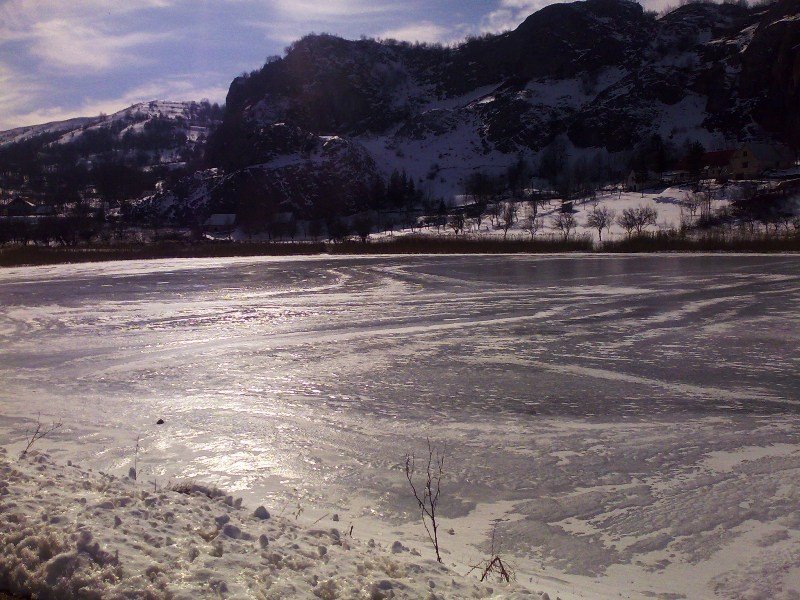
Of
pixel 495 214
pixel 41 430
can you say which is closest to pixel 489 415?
pixel 41 430

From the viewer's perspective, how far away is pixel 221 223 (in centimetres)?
10738

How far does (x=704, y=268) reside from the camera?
25.1m

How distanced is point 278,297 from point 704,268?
17.0 m

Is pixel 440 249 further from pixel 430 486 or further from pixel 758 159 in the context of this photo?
pixel 758 159

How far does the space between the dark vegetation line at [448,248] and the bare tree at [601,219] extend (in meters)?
12.4

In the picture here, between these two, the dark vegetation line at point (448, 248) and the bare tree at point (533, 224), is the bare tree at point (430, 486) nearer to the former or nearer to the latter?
the dark vegetation line at point (448, 248)

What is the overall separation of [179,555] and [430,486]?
94.8 inches

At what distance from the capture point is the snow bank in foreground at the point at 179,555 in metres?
3.35

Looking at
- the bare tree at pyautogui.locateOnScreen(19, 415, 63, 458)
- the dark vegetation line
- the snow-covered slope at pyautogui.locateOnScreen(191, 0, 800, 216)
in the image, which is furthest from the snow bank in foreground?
the snow-covered slope at pyautogui.locateOnScreen(191, 0, 800, 216)

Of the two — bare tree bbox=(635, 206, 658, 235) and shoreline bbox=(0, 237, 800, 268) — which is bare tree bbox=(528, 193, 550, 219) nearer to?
bare tree bbox=(635, 206, 658, 235)

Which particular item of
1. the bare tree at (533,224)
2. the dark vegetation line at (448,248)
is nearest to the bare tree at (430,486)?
the dark vegetation line at (448,248)

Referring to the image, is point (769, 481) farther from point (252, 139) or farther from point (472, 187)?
point (252, 139)

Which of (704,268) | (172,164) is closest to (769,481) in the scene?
(704,268)

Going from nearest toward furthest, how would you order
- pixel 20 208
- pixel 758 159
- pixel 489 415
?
pixel 489 415 → pixel 758 159 → pixel 20 208
